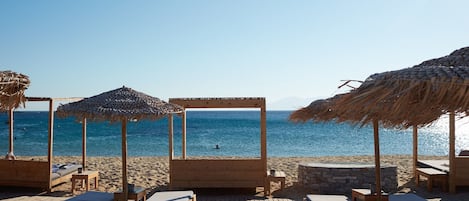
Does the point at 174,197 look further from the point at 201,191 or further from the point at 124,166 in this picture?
the point at 201,191

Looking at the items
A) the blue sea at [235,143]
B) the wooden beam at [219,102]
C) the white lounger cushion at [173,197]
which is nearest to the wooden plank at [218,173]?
the wooden beam at [219,102]

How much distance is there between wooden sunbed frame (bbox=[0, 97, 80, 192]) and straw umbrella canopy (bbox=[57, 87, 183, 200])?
2.80 m

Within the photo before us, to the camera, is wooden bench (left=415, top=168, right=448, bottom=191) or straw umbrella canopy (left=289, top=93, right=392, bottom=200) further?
wooden bench (left=415, top=168, right=448, bottom=191)

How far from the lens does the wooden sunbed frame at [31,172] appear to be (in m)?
7.76

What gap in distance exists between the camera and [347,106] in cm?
298

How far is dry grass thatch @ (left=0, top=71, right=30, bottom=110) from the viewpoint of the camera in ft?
18.6

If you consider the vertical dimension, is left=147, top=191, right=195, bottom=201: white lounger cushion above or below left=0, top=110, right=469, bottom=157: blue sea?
above

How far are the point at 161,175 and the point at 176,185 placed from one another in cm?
198

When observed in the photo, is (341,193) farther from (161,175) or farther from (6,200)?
(6,200)

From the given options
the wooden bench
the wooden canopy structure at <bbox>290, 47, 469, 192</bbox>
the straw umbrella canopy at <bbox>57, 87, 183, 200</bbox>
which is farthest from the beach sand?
the wooden canopy structure at <bbox>290, 47, 469, 192</bbox>

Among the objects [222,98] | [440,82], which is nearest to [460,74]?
[440,82]

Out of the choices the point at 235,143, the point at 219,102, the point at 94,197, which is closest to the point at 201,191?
the point at 219,102

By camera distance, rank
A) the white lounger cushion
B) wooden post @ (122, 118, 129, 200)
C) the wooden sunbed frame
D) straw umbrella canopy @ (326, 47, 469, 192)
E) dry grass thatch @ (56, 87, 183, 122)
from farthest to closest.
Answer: the wooden sunbed frame → the white lounger cushion → wooden post @ (122, 118, 129, 200) → dry grass thatch @ (56, 87, 183, 122) → straw umbrella canopy @ (326, 47, 469, 192)

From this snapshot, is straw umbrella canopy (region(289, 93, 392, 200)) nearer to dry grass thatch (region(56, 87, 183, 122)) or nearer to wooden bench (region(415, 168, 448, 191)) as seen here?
dry grass thatch (region(56, 87, 183, 122))
